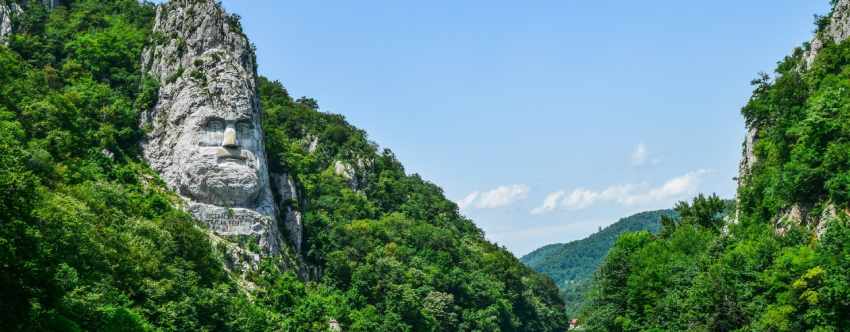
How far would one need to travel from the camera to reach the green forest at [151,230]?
1623 inches

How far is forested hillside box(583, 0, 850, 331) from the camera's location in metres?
44.7

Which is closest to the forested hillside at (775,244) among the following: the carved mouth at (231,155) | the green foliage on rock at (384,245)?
the green foliage on rock at (384,245)


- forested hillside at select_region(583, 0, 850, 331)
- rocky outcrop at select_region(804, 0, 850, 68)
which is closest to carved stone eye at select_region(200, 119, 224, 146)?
forested hillside at select_region(583, 0, 850, 331)

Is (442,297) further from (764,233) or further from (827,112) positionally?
(827,112)

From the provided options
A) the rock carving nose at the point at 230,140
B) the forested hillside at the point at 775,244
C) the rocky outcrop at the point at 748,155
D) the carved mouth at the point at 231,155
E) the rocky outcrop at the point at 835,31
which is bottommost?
the forested hillside at the point at 775,244

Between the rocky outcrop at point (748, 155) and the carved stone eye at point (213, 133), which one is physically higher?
the carved stone eye at point (213, 133)

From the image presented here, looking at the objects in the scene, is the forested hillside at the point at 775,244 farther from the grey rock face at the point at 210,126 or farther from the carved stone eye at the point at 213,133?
the carved stone eye at the point at 213,133

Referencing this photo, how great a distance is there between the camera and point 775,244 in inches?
2074

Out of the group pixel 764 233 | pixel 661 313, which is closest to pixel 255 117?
pixel 661 313

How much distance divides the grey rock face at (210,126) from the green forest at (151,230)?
204cm

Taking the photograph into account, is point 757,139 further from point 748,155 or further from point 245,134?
point 245,134

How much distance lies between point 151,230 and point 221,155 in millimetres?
17753

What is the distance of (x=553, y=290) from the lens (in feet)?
522

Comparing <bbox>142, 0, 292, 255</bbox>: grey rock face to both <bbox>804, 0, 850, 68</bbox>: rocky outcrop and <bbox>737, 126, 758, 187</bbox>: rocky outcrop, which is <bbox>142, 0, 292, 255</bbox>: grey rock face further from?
<bbox>804, 0, 850, 68</bbox>: rocky outcrop
